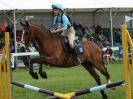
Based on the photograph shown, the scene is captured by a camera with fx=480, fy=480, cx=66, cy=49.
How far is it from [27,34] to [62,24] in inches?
39.5

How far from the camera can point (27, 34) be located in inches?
516

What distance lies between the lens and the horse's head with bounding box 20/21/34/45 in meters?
13.0

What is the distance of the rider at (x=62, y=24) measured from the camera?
12.8m

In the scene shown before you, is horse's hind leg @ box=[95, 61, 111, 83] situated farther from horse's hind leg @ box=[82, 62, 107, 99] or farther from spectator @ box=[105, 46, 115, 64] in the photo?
spectator @ box=[105, 46, 115, 64]

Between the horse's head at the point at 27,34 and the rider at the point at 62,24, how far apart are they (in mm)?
664

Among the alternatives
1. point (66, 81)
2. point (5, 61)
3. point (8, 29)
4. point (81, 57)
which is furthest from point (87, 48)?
point (8, 29)

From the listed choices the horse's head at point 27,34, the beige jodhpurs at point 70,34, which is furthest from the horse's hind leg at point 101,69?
the horse's head at point 27,34

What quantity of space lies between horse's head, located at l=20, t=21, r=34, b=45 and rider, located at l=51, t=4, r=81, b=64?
0.66 metres

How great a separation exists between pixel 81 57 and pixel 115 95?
1448mm

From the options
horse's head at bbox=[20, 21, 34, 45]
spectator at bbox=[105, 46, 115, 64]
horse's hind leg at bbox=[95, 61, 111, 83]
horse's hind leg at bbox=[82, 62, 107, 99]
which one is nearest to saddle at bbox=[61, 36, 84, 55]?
horse's hind leg at bbox=[82, 62, 107, 99]

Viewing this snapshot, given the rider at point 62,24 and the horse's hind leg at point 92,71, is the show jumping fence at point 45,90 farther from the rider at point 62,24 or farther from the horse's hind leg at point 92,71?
the horse's hind leg at point 92,71
